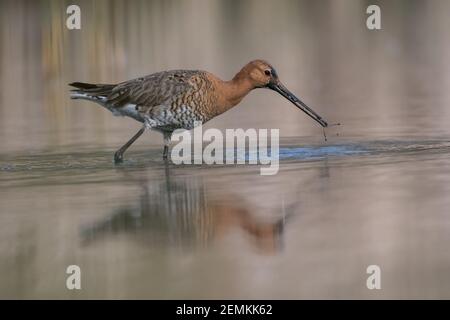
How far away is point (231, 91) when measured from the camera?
1239cm

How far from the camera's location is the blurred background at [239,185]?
6965 mm

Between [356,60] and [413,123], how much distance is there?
23.6 ft

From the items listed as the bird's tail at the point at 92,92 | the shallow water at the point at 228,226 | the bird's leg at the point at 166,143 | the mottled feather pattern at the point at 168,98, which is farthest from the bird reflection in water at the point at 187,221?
the bird's tail at the point at 92,92

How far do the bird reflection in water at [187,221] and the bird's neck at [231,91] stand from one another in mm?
2626

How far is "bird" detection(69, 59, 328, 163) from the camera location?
1195cm

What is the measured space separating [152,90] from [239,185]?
2.56 meters

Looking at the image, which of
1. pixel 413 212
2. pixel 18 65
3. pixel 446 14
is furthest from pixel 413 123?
pixel 446 14

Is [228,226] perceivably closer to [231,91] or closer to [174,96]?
[174,96]

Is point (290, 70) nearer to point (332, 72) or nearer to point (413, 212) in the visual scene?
point (332, 72)

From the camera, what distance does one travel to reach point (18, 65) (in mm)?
20797

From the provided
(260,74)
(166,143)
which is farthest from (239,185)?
(260,74)

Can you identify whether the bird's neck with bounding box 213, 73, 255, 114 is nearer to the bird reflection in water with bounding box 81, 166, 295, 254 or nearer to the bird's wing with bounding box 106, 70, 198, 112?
the bird's wing with bounding box 106, 70, 198, 112

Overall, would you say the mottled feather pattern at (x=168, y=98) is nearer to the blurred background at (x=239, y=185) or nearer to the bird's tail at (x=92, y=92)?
the bird's tail at (x=92, y=92)

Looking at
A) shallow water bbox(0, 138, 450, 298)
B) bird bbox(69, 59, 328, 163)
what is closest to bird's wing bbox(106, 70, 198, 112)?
bird bbox(69, 59, 328, 163)
